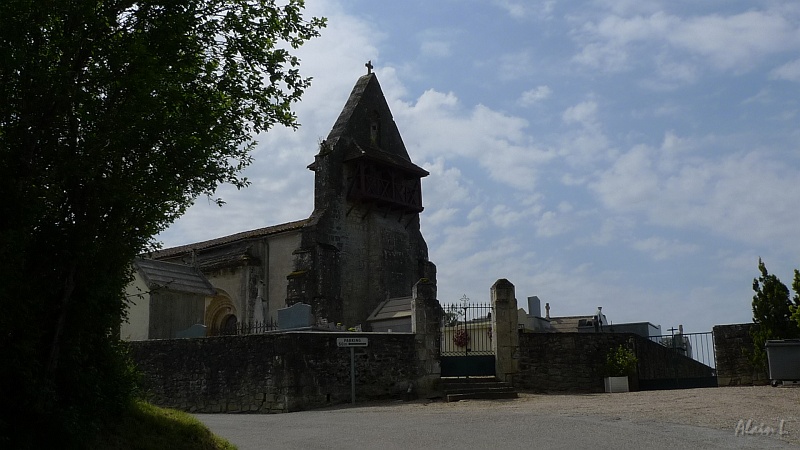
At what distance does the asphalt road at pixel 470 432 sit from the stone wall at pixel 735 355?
21.5 ft

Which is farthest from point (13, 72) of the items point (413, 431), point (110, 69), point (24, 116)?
point (413, 431)

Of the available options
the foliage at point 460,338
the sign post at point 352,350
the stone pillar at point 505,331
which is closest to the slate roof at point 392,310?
the foliage at point 460,338

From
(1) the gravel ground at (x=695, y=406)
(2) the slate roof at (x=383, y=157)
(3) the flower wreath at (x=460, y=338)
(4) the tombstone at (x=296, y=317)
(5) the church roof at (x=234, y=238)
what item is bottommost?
(1) the gravel ground at (x=695, y=406)

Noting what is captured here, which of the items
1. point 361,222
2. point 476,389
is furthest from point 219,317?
point 476,389

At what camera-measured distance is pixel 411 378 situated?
18156 millimetres

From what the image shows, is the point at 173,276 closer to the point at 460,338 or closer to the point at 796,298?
the point at 460,338

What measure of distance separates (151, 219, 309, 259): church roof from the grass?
19.6m

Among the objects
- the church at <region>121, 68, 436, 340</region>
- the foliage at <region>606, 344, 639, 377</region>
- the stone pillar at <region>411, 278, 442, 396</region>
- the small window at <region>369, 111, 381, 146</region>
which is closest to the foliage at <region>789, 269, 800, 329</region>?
the foliage at <region>606, 344, 639, 377</region>

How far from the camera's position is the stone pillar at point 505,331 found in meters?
19.3

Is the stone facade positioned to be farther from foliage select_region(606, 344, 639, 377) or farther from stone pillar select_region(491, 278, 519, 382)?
foliage select_region(606, 344, 639, 377)

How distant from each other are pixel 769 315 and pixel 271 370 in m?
11.6

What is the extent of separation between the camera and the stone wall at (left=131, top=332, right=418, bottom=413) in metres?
16.4

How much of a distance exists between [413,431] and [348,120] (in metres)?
21.9

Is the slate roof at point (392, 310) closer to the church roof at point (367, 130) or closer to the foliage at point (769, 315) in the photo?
the church roof at point (367, 130)
